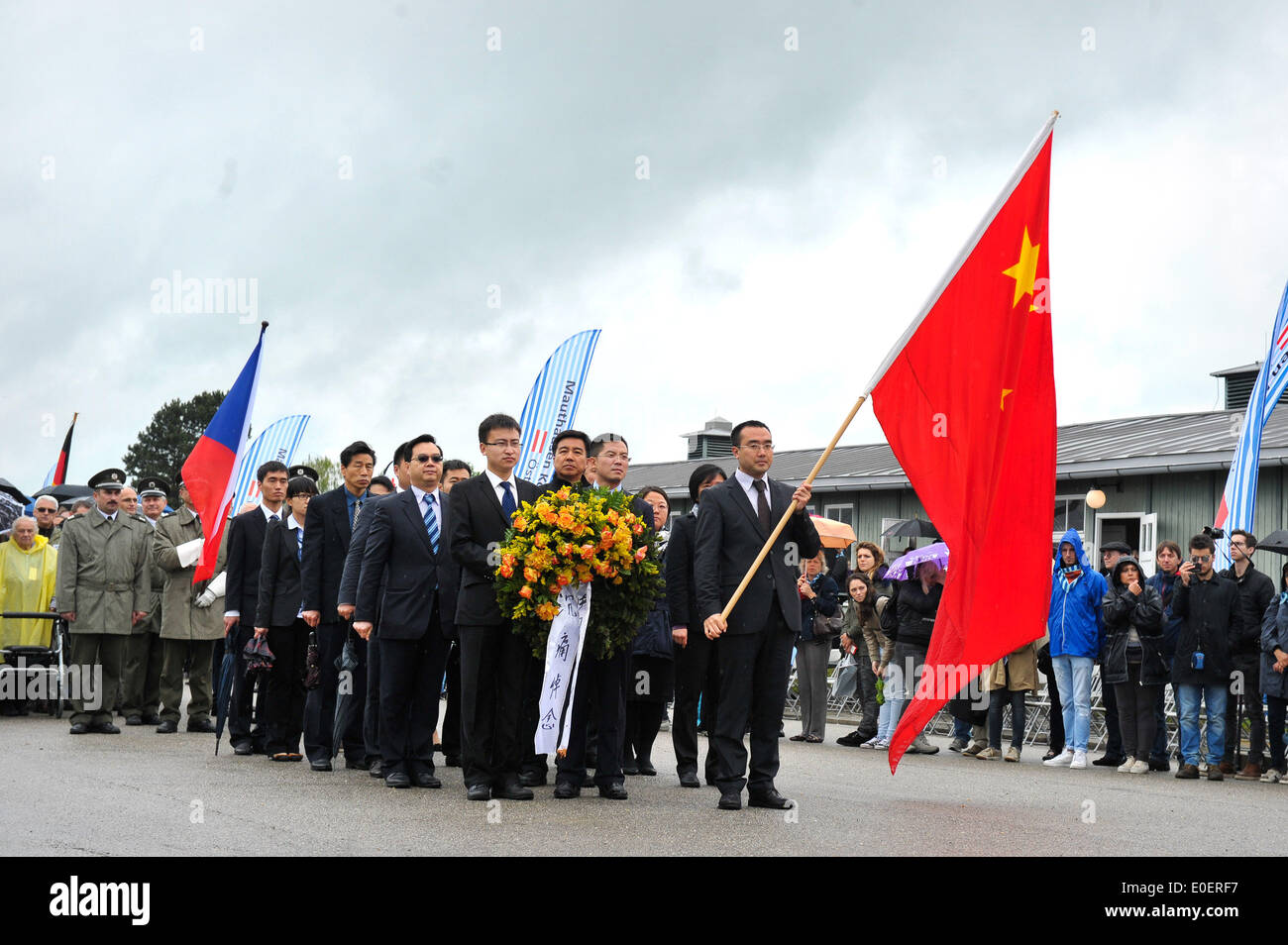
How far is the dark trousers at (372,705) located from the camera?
410 inches

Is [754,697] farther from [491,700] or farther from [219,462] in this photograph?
[219,462]

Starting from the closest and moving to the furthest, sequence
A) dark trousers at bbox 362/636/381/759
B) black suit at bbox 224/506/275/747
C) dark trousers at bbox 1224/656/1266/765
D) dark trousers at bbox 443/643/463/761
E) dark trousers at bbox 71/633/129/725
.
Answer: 1. dark trousers at bbox 362/636/381/759
2. dark trousers at bbox 443/643/463/761
3. black suit at bbox 224/506/275/747
4. dark trousers at bbox 1224/656/1266/765
5. dark trousers at bbox 71/633/129/725

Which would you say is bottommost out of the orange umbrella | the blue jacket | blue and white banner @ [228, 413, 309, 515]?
the blue jacket

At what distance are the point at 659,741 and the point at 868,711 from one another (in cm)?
255

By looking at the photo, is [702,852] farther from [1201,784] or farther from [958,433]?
[1201,784]

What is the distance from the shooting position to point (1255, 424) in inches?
587

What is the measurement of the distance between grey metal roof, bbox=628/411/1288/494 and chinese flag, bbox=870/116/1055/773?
10.4 metres

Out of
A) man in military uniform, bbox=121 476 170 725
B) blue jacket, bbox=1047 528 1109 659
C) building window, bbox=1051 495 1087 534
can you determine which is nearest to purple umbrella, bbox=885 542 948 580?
blue jacket, bbox=1047 528 1109 659

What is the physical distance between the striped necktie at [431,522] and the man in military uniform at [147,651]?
18.6 feet

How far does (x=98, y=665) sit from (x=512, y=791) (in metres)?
7.19

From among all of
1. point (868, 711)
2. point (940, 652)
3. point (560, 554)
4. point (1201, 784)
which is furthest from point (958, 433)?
point (868, 711)

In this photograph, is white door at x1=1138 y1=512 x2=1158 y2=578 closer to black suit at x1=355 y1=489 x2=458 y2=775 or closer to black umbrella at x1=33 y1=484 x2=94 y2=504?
black umbrella at x1=33 y1=484 x2=94 y2=504

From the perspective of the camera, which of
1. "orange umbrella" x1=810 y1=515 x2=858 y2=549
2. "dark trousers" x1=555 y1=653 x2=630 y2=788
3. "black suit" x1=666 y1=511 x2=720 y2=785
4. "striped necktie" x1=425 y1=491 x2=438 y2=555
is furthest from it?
"orange umbrella" x1=810 y1=515 x2=858 y2=549

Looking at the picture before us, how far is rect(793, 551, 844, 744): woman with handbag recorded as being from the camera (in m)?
16.0
